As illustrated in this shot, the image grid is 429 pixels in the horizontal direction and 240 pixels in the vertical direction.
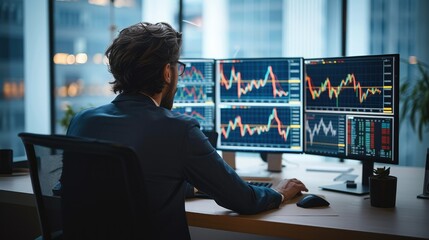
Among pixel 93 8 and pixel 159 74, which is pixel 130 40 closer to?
pixel 159 74

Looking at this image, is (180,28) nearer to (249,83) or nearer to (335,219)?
(249,83)

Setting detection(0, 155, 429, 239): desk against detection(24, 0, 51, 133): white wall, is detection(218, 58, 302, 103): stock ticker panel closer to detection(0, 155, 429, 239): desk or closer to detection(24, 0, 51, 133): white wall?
detection(0, 155, 429, 239): desk

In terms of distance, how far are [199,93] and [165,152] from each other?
1184 mm

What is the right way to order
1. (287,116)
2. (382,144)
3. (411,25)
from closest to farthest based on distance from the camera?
(382,144) → (287,116) → (411,25)

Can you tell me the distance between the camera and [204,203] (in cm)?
207

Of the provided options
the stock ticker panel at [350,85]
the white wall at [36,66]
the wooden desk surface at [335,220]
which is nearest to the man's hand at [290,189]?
the wooden desk surface at [335,220]

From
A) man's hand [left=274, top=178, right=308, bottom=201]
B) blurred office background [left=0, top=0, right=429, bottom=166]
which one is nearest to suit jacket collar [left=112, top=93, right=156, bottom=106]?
man's hand [left=274, top=178, right=308, bottom=201]

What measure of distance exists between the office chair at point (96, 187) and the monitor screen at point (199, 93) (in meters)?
1.30

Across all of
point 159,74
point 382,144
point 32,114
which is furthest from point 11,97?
point 382,144

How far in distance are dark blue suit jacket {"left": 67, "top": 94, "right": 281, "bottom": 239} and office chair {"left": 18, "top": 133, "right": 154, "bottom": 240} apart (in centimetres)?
18

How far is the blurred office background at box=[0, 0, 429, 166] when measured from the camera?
3.71m

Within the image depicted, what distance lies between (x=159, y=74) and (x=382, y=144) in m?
1.01

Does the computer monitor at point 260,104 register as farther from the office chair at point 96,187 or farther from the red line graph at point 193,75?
the office chair at point 96,187

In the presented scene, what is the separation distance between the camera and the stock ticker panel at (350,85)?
7.43 feet
